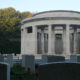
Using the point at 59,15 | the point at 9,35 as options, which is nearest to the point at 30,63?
the point at 59,15

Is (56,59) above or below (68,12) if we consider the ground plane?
below

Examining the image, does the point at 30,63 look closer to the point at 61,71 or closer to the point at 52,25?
the point at 61,71

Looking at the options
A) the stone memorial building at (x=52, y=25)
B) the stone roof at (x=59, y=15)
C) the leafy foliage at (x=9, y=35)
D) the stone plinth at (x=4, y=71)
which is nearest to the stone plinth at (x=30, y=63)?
the stone plinth at (x=4, y=71)

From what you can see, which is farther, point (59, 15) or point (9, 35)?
point (9, 35)

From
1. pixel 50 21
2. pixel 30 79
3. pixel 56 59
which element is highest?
pixel 50 21

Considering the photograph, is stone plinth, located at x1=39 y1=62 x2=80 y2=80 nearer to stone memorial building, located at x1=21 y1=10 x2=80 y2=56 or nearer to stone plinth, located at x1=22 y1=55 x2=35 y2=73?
stone plinth, located at x1=22 y1=55 x2=35 y2=73

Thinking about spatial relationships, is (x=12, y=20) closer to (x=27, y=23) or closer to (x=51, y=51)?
(x=27, y=23)

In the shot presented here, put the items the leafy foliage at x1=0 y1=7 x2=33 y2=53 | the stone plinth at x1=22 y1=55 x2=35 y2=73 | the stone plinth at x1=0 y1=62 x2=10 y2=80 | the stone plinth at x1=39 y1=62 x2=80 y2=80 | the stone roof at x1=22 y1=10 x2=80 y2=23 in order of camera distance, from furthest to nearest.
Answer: the leafy foliage at x1=0 y1=7 x2=33 y2=53 → the stone roof at x1=22 y1=10 x2=80 y2=23 → the stone plinth at x1=22 y1=55 x2=35 y2=73 → the stone plinth at x1=0 y1=62 x2=10 y2=80 → the stone plinth at x1=39 y1=62 x2=80 y2=80

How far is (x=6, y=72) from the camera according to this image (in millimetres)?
8172

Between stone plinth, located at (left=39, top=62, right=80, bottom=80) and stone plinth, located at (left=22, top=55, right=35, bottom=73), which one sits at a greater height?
stone plinth, located at (left=39, top=62, right=80, bottom=80)

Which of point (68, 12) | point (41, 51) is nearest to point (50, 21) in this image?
point (68, 12)

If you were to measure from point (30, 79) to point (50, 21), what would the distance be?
2564 centimetres

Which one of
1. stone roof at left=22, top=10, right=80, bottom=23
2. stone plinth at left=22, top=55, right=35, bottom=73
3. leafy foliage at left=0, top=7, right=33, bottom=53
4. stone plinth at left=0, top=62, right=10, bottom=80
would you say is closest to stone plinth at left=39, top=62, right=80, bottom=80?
stone plinth at left=0, top=62, right=10, bottom=80

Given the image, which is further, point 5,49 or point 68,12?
point 5,49
